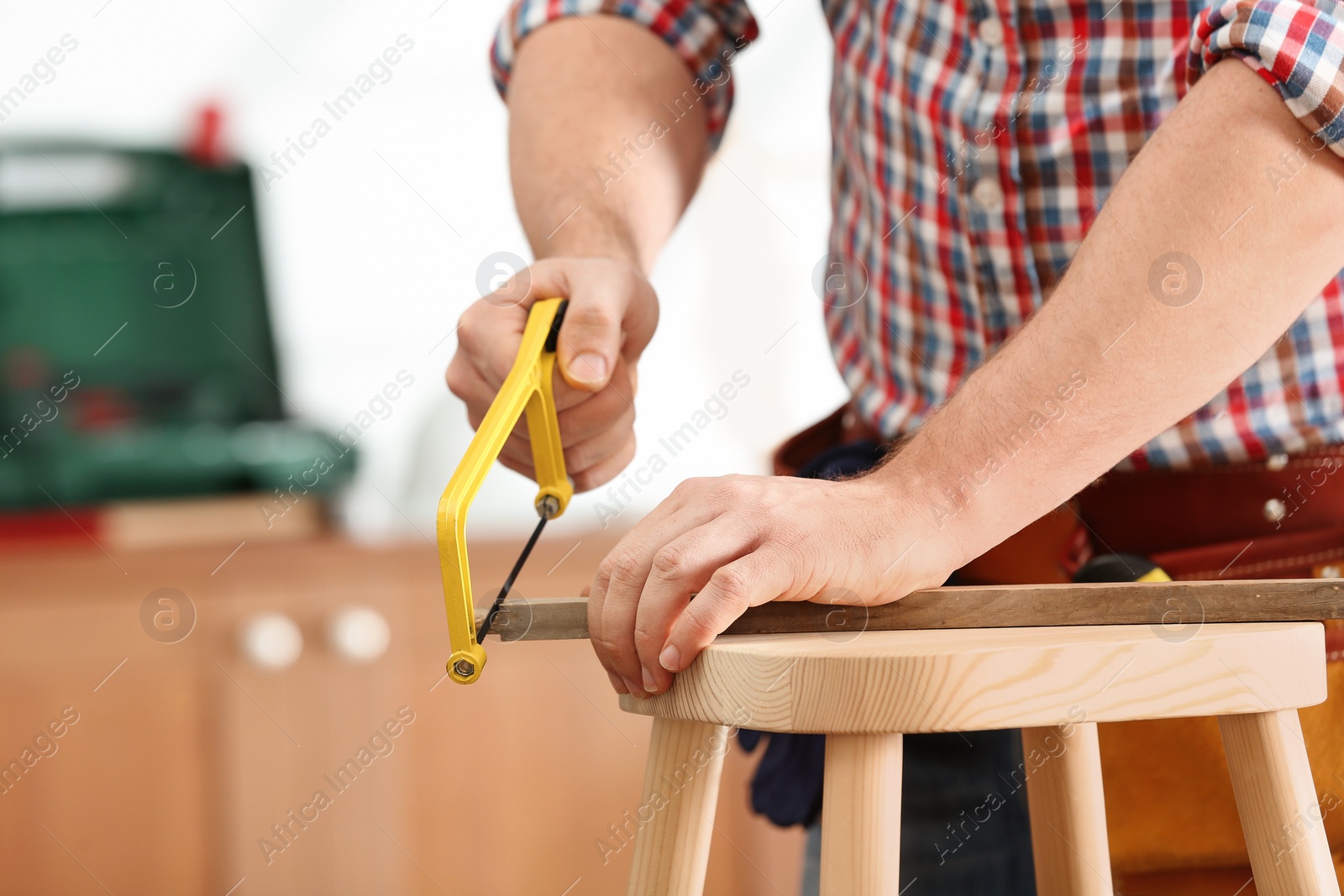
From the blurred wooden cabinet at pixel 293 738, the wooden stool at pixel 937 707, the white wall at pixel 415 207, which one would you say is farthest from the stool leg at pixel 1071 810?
the white wall at pixel 415 207

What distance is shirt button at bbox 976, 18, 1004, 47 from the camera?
0.67 metres

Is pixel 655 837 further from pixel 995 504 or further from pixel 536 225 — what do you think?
pixel 536 225

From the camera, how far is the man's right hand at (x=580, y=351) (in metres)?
0.61

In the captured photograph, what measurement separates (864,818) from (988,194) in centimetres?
42

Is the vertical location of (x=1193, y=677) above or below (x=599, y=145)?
below

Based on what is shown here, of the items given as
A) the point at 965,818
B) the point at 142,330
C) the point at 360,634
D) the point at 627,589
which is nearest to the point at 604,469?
the point at 627,589

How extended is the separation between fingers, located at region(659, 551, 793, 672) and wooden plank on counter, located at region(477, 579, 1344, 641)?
0.06 metres

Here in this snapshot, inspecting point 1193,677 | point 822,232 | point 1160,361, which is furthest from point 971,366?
point 822,232

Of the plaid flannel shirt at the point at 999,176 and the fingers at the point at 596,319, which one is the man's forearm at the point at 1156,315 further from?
the fingers at the point at 596,319

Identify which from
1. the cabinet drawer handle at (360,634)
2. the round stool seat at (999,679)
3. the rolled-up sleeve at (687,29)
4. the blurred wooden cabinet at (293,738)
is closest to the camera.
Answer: the round stool seat at (999,679)

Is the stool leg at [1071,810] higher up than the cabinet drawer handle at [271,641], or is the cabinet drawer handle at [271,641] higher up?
the cabinet drawer handle at [271,641]

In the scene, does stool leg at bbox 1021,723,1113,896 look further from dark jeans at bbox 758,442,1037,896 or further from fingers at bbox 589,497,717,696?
fingers at bbox 589,497,717,696

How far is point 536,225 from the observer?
766 mm

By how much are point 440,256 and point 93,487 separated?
732 millimetres
